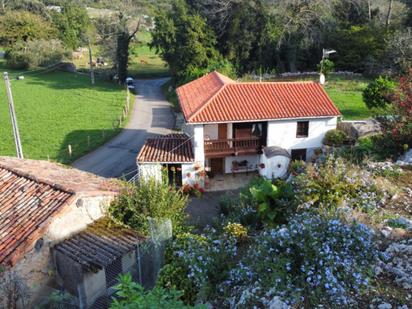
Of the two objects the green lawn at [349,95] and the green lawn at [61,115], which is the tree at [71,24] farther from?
the green lawn at [349,95]

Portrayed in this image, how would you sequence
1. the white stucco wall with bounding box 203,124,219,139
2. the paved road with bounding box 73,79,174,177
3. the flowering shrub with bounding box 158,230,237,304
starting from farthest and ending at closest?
the paved road with bounding box 73,79,174,177, the white stucco wall with bounding box 203,124,219,139, the flowering shrub with bounding box 158,230,237,304

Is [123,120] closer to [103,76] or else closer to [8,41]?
[103,76]

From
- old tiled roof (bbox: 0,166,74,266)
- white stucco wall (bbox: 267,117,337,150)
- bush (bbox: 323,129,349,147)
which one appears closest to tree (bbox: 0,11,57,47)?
white stucco wall (bbox: 267,117,337,150)

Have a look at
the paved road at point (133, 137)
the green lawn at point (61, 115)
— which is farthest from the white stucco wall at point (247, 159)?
the green lawn at point (61, 115)

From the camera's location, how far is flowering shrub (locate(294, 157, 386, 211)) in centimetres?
1108

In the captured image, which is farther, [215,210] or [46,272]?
[215,210]

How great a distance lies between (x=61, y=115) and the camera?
1489 inches

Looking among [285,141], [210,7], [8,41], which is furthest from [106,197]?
[8,41]

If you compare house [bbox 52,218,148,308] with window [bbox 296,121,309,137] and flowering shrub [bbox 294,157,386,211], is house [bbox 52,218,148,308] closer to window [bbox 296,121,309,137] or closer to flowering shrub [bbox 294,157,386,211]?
flowering shrub [bbox 294,157,386,211]

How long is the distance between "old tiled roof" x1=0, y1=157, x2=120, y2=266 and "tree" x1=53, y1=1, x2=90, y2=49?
214 feet

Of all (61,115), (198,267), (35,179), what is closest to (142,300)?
(198,267)

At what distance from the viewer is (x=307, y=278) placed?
7250mm

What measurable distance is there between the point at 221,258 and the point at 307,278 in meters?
2.54

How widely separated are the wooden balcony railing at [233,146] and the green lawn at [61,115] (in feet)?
33.2
